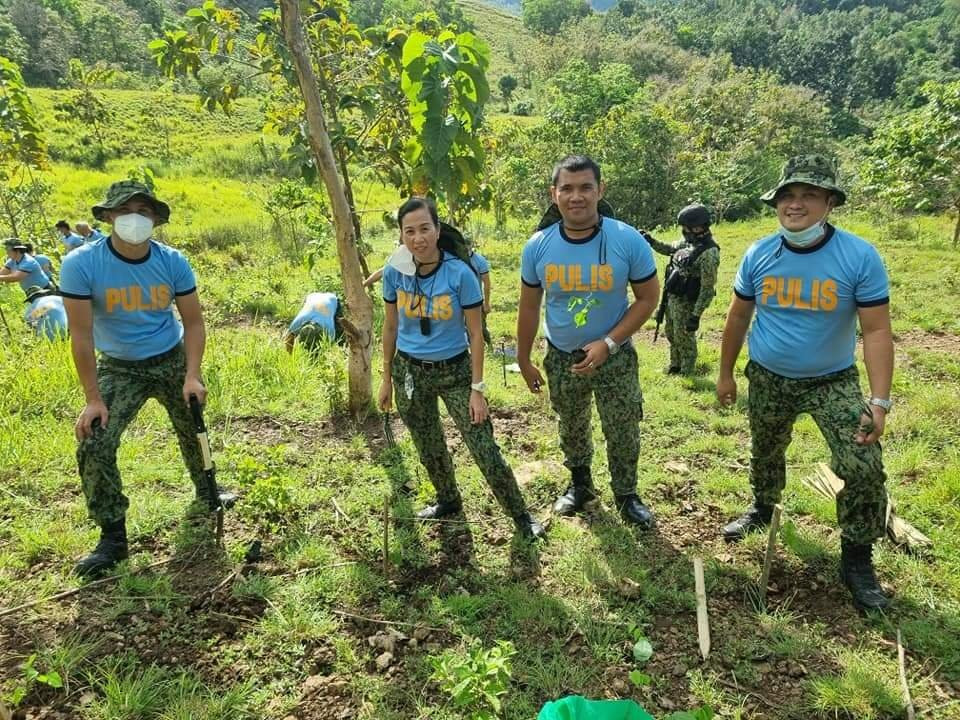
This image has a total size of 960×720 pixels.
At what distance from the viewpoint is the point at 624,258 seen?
3.02 m

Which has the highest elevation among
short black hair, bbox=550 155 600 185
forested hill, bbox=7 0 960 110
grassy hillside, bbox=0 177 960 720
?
forested hill, bbox=7 0 960 110

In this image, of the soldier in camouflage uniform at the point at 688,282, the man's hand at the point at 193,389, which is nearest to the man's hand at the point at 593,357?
the man's hand at the point at 193,389

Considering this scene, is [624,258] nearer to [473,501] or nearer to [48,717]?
[473,501]

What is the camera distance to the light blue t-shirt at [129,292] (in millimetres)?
2961

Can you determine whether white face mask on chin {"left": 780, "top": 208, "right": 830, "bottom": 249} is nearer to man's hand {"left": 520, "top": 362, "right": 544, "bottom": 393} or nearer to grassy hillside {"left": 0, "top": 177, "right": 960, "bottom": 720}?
man's hand {"left": 520, "top": 362, "right": 544, "bottom": 393}

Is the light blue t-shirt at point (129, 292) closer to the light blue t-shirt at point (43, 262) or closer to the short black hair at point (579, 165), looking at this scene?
the short black hair at point (579, 165)

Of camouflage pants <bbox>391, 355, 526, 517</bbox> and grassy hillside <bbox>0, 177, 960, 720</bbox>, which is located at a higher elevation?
camouflage pants <bbox>391, 355, 526, 517</bbox>

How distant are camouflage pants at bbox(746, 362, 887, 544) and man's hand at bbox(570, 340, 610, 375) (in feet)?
2.52

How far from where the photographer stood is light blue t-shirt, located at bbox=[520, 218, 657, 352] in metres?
3.02

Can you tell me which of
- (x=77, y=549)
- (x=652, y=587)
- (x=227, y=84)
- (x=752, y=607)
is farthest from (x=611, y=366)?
(x=227, y=84)

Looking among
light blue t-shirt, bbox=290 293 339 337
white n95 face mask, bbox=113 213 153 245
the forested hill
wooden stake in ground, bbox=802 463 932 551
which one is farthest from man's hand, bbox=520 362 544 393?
the forested hill

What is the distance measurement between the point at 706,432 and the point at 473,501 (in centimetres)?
214

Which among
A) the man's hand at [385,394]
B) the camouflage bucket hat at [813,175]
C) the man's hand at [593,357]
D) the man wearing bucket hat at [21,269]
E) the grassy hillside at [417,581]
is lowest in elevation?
the grassy hillside at [417,581]

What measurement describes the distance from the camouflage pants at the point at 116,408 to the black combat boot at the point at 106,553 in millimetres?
72
